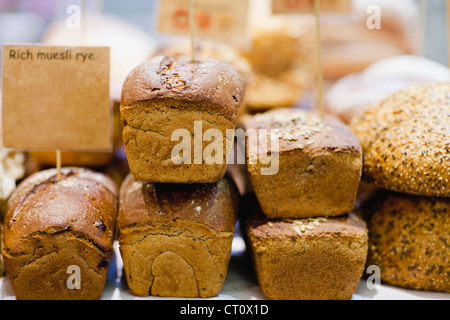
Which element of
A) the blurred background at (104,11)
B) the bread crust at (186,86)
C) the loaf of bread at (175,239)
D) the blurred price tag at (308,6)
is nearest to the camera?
the bread crust at (186,86)

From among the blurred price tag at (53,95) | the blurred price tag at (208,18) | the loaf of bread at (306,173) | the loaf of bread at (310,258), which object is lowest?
the loaf of bread at (310,258)

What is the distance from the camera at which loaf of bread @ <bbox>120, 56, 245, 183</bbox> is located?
1.25m

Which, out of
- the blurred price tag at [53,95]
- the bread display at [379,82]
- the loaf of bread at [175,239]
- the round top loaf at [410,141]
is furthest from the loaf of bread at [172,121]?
the bread display at [379,82]

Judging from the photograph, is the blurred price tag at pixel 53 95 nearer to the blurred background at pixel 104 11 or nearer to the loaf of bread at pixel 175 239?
the loaf of bread at pixel 175 239

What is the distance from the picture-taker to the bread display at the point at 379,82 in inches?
89.3

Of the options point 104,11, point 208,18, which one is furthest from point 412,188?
point 104,11

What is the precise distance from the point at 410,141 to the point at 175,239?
3.03 ft

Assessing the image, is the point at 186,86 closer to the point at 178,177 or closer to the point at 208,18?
the point at 178,177

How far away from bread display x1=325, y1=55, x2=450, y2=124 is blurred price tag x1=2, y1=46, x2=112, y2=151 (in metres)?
1.42

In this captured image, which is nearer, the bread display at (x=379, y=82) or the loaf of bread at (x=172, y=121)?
the loaf of bread at (x=172, y=121)

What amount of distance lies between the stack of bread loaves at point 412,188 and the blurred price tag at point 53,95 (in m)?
1.07

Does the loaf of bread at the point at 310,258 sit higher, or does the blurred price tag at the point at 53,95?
the blurred price tag at the point at 53,95

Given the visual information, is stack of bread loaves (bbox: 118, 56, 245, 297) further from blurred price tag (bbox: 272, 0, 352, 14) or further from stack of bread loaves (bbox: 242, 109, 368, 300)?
blurred price tag (bbox: 272, 0, 352, 14)

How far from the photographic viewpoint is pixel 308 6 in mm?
1821
